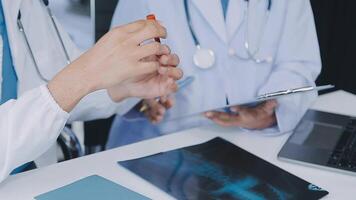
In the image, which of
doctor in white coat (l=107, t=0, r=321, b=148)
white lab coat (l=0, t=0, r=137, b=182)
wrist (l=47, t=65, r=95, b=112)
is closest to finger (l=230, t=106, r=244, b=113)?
doctor in white coat (l=107, t=0, r=321, b=148)

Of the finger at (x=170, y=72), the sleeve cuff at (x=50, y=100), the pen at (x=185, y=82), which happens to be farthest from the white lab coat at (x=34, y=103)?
the finger at (x=170, y=72)

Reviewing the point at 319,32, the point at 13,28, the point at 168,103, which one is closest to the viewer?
the point at 13,28

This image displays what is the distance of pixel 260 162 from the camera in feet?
3.38

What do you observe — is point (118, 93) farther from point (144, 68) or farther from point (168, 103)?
point (144, 68)

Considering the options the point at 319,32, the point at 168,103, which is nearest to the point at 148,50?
the point at 168,103

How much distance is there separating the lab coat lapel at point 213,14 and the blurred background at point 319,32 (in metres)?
0.26

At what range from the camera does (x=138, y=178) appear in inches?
37.6

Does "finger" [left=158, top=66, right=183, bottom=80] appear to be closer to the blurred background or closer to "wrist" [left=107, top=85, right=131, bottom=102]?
"wrist" [left=107, top=85, right=131, bottom=102]

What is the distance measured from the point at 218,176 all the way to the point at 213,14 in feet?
1.70

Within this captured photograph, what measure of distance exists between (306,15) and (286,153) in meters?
0.50

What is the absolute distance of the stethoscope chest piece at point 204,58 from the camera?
4.33 feet

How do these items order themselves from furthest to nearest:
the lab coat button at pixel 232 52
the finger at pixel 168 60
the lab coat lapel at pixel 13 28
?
the lab coat button at pixel 232 52, the lab coat lapel at pixel 13 28, the finger at pixel 168 60

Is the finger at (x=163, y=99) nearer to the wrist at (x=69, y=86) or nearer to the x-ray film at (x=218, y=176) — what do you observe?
the x-ray film at (x=218, y=176)

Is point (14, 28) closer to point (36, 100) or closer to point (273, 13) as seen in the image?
point (36, 100)
